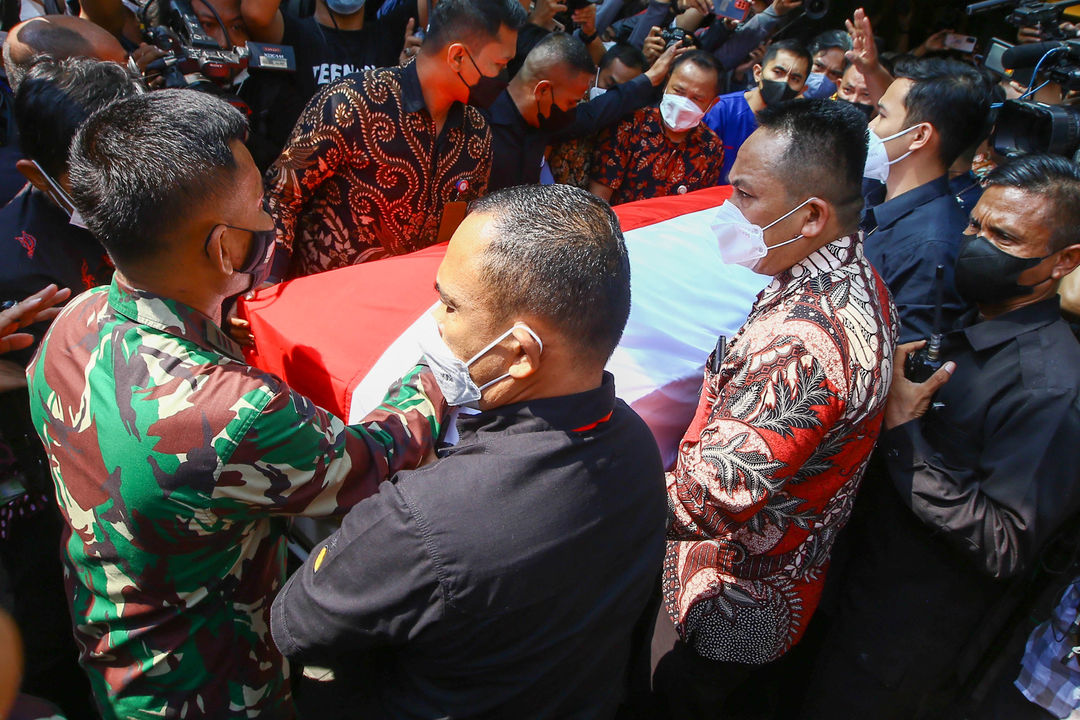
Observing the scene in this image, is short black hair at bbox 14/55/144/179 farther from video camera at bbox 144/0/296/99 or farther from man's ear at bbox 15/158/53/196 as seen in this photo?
video camera at bbox 144/0/296/99

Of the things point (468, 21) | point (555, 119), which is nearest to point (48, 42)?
point (468, 21)

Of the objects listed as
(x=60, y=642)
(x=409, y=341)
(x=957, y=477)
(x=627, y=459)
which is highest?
(x=627, y=459)

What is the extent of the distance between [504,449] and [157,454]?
562mm

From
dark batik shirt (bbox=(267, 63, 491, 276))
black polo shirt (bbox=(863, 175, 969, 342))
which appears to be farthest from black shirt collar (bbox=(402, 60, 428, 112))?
black polo shirt (bbox=(863, 175, 969, 342))

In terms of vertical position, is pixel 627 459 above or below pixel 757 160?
below

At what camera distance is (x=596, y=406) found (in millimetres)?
1084

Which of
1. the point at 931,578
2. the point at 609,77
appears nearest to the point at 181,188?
the point at 931,578

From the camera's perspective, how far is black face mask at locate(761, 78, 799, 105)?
420 cm

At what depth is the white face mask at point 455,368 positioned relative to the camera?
1.11 m

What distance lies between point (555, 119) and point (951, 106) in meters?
1.63

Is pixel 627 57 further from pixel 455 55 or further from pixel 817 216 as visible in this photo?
pixel 817 216

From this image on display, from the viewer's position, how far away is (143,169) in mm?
1108

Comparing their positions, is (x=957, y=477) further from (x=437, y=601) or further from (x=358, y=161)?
(x=358, y=161)

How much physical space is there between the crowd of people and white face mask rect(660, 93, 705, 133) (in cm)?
74
